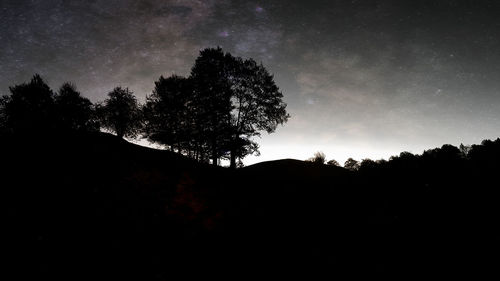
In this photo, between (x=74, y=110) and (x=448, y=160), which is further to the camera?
(x=74, y=110)

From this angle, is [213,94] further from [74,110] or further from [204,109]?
[74,110]

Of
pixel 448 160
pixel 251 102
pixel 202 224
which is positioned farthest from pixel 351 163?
pixel 202 224

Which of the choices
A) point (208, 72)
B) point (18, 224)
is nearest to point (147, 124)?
point (208, 72)

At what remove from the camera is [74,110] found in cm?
4003

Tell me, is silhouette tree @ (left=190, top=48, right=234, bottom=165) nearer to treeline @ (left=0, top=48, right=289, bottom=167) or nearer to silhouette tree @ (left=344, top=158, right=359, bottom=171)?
treeline @ (left=0, top=48, right=289, bottom=167)

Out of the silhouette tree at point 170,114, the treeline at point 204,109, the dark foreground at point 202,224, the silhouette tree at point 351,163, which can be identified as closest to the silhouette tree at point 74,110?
the treeline at point 204,109

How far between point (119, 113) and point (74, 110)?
31.9ft

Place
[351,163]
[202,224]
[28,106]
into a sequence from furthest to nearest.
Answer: [351,163]
[28,106]
[202,224]

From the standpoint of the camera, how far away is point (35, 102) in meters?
38.2

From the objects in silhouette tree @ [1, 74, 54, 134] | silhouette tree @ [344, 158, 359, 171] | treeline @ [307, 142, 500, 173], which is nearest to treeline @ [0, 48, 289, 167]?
silhouette tree @ [1, 74, 54, 134]

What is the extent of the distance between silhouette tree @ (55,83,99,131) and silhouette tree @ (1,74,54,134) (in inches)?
50.8

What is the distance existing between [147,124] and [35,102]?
89.2 feet

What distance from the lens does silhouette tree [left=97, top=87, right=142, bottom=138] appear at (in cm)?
3909

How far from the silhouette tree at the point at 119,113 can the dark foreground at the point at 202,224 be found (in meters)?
33.7
